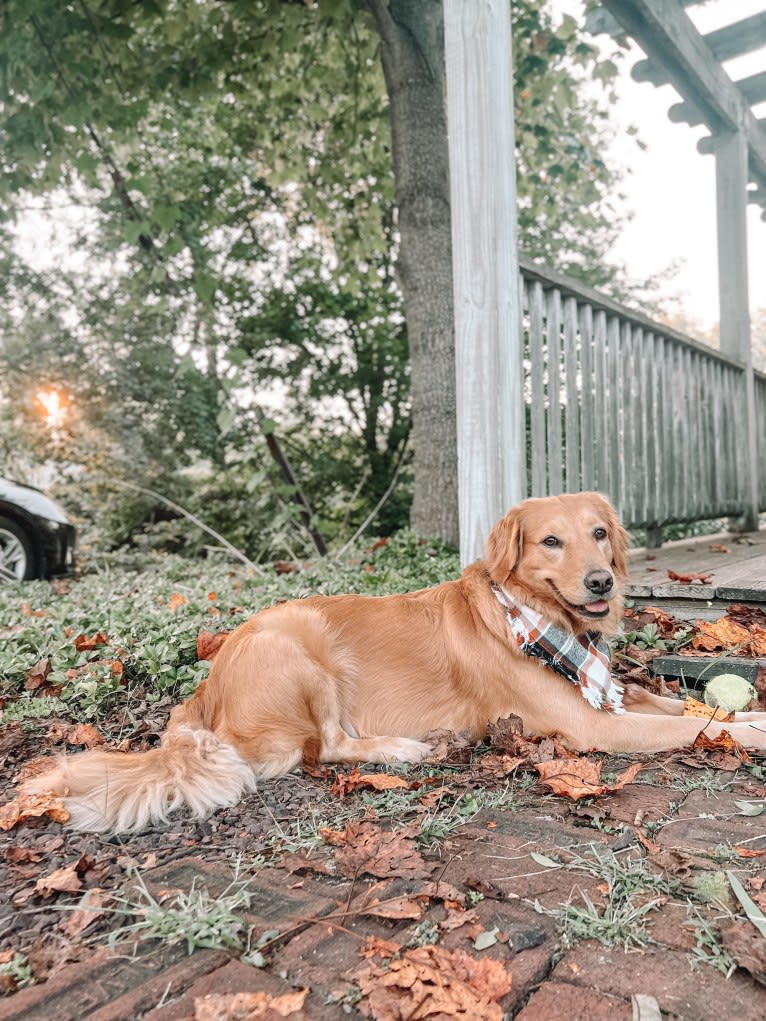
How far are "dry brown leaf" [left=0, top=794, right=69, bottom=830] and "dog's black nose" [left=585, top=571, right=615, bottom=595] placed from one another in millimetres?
1675

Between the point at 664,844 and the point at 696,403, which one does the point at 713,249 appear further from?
the point at 664,844

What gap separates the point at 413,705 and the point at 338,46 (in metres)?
7.11

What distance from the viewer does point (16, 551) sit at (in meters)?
7.28

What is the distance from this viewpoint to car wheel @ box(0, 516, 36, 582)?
7.22 meters

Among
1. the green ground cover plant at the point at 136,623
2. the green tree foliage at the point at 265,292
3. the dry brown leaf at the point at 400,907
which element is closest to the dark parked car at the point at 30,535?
the green ground cover plant at the point at 136,623

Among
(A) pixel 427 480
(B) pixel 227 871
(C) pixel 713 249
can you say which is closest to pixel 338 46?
(C) pixel 713 249

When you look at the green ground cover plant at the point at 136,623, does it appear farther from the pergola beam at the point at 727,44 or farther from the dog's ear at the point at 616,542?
the pergola beam at the point at 727,44

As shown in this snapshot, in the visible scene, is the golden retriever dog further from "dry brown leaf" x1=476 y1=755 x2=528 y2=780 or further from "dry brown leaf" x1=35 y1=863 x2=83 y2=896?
"dry brown leaf" x1=35 y1=863 x2=83 y2=896

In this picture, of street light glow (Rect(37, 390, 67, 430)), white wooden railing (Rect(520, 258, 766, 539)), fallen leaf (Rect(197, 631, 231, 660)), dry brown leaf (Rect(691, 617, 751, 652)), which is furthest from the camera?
street light glow (Rect(37, 390, 67, 430))

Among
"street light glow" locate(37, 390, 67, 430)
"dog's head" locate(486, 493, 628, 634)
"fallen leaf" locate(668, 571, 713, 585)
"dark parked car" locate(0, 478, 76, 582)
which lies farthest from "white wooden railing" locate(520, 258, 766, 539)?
"street light glow" locate(37, 390, 67, 430)

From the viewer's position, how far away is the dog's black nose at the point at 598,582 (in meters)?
2.51

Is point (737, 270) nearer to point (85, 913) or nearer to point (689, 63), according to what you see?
point (689, 63)

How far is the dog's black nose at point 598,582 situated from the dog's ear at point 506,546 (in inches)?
11.5

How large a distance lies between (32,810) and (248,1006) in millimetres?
1102
